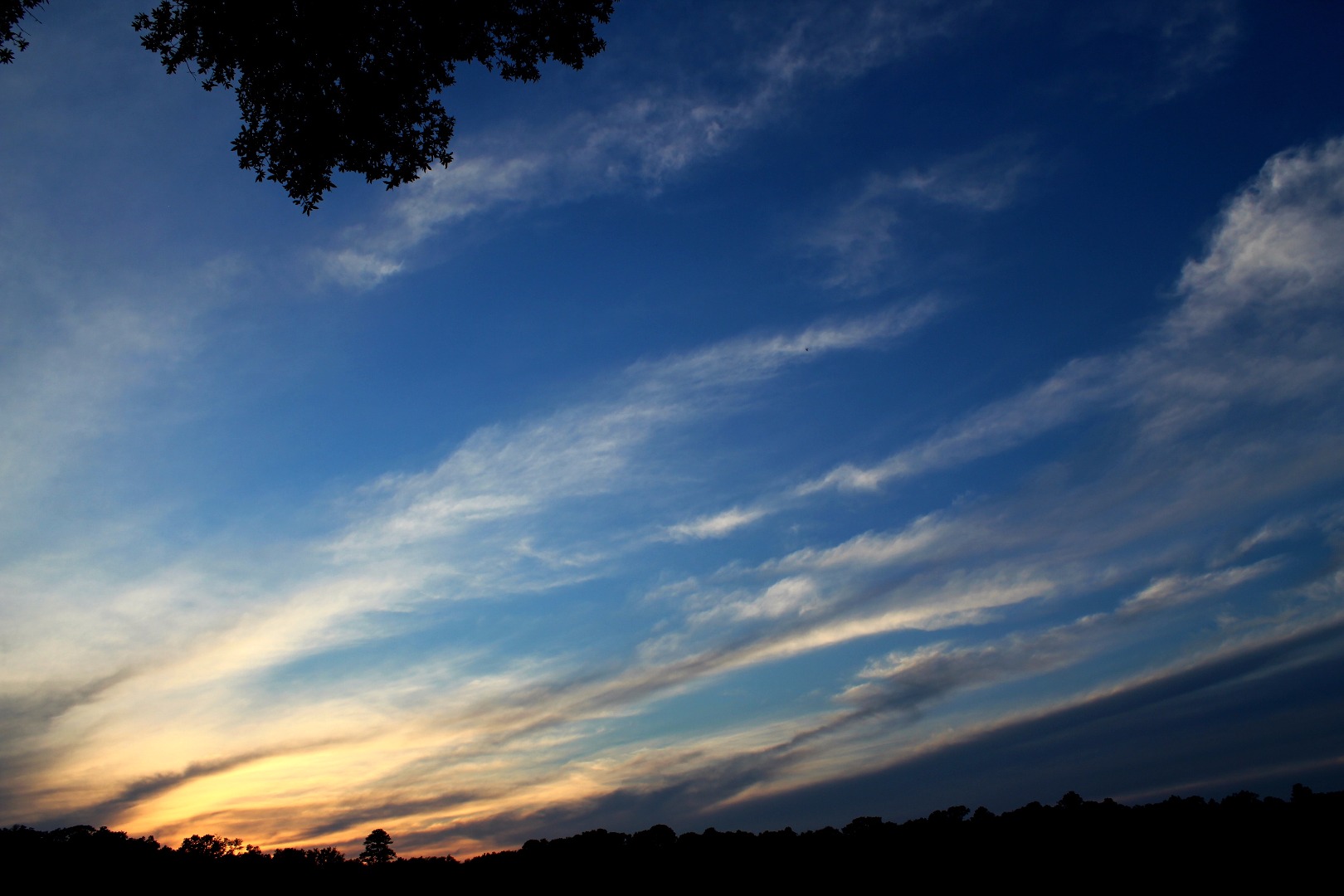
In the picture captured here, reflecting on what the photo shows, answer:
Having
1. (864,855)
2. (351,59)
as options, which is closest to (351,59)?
(351,59)

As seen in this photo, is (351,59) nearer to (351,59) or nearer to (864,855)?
(351,59)

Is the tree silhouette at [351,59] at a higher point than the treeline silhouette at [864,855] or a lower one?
higher

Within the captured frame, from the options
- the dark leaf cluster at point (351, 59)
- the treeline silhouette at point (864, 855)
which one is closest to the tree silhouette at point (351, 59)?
the dark leaf cluster at point (351, 59)

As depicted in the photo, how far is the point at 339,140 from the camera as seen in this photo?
14484 millimetres

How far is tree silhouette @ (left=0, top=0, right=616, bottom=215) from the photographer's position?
13.3 meters

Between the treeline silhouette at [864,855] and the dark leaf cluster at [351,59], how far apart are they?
13.8m

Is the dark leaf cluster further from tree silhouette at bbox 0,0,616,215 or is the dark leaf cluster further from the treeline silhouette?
the treeline silhouette

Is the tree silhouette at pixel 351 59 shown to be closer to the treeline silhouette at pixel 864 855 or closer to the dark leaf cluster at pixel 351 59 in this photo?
the dark leaf cluster at pixel 351 59

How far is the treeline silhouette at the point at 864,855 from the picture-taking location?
13336 millimetres

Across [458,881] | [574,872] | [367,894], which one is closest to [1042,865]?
[574,872]

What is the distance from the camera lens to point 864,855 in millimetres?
15578

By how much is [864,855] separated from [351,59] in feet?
66.0

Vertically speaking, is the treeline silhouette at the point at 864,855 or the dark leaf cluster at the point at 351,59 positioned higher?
the dark leaf cluster at the point at 351,59

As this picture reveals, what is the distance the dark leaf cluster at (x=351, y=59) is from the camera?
13.3 meters
